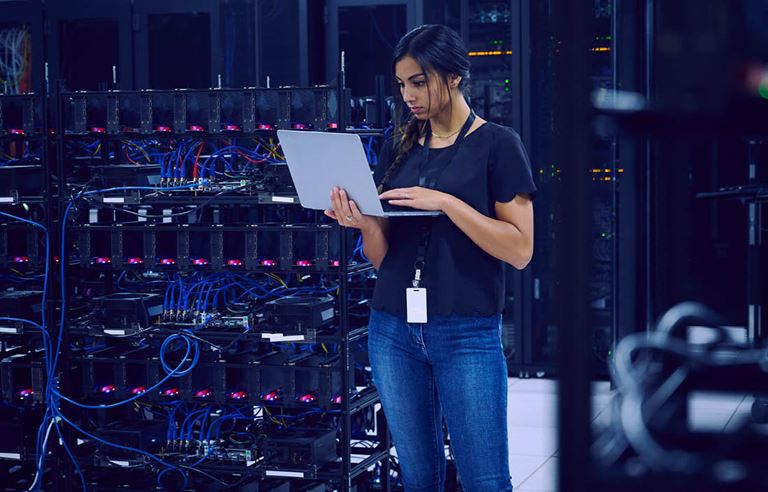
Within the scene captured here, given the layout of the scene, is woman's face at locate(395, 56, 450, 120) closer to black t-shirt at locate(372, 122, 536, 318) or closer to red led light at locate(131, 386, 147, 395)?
black t-shirt at locate(372, 122, 536, 318)

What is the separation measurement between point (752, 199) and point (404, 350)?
160 cm

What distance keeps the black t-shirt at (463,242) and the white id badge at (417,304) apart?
0.08ft

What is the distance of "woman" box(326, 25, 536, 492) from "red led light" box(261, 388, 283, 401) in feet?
5.45

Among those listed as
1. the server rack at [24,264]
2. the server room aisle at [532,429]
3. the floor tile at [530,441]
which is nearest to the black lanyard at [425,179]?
the server room aisle at [532,429]

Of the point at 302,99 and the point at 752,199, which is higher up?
the point at 302,99

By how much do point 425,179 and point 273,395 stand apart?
1.83 meters

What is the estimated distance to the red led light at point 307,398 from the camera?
3894 millimetres

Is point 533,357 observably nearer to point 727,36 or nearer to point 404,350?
point 404,350

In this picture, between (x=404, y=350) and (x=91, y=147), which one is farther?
(x=91, y=147)

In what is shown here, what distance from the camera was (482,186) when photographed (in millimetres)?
2324

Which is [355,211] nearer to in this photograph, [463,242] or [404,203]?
[404,203]

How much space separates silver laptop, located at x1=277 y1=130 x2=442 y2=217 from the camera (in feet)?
7.48

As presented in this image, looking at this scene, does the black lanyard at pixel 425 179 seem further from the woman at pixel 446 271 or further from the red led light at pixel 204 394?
the red led light at pixel 204 394

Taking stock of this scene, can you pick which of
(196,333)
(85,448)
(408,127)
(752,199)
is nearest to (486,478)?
(408,127)
